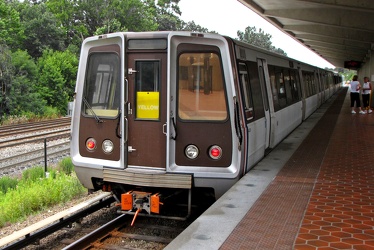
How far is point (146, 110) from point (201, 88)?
85cm

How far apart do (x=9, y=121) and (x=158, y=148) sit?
2176 centimetres

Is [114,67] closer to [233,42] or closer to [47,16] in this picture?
[233,42]

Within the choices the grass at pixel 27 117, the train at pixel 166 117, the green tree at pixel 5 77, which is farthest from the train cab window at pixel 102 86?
the green tree at pixel 5 77

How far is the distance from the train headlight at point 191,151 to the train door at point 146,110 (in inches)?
12.9

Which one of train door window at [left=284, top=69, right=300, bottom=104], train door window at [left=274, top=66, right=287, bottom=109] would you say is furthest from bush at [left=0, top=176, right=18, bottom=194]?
train door window at [left=284, top=69, right=300, bottom=104]

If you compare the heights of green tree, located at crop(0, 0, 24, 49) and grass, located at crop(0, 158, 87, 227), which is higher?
green tree, located at crop(0, 0, 24, 49)

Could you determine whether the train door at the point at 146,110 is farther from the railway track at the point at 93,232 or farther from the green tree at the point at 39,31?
the green tree at the point at 39,31

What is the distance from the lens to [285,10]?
20.0 meters

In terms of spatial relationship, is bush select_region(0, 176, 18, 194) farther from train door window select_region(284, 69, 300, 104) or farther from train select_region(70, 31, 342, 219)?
train door window select_region(284, 69, 300, 104)

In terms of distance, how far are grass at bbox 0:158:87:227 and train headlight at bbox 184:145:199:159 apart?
328cm

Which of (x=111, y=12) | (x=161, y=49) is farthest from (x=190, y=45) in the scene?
(x=111, y=12)

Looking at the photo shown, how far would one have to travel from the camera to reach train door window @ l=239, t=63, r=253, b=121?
6.44 meters

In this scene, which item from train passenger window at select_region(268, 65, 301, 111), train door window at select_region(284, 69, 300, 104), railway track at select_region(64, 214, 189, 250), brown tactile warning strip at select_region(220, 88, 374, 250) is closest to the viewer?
brown tactile warning strip at select_region(220, 88, 374, 250)

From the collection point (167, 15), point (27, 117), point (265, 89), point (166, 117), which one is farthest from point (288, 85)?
point (167, 15)
